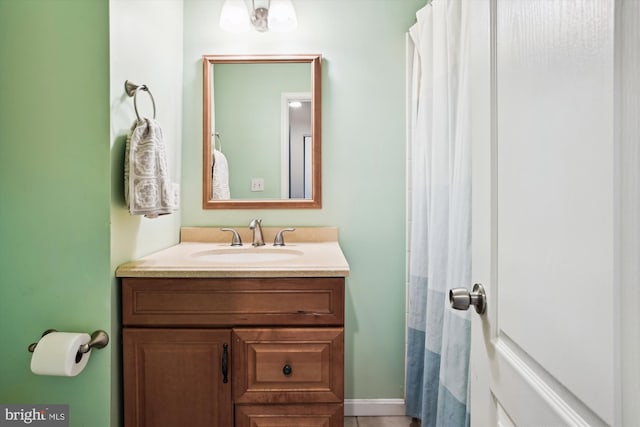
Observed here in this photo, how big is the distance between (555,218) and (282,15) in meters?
1.60

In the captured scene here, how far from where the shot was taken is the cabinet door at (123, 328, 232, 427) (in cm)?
117

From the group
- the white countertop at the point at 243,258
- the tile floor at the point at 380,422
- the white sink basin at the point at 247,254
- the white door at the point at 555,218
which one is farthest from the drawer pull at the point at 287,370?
the tile floor at the point at 380,422

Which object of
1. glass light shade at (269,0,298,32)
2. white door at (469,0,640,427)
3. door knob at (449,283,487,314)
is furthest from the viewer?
glass light shade at (269,0,298,32)

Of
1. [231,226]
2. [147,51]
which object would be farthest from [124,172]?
[231,226]

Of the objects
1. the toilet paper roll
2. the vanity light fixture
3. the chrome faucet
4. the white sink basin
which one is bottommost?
the toilet paper roll

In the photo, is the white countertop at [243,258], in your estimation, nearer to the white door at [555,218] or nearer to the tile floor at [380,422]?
the white door at [555,218]

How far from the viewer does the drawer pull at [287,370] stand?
3.84 feet

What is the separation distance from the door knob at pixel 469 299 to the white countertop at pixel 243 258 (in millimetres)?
493

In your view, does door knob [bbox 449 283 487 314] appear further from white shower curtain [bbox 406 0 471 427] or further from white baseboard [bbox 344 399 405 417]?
white baseboard [bbox 344 399 405 417]

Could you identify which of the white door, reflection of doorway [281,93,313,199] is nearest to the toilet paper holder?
reflection of doorway [281,93,313,199]

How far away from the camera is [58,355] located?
1.02m

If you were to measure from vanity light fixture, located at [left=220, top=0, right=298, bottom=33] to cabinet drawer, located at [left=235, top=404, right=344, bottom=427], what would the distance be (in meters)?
1.61

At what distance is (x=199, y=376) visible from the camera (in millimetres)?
1176

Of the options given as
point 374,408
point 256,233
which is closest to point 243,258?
point 256,233
